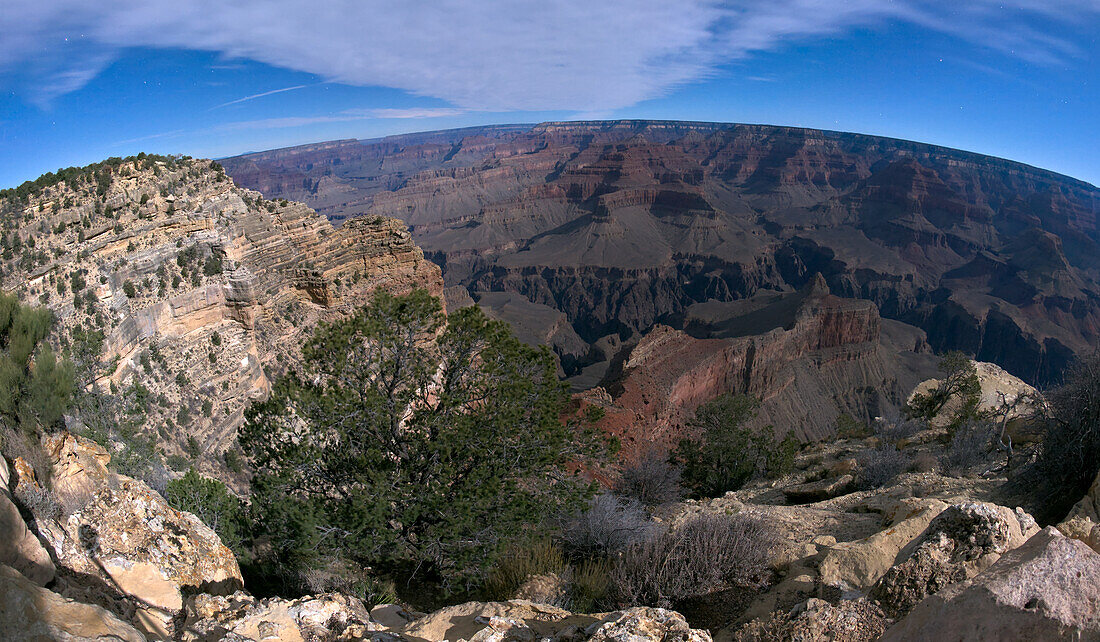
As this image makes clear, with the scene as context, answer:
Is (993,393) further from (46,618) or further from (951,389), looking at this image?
(46,618)

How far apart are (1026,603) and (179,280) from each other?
829 inches

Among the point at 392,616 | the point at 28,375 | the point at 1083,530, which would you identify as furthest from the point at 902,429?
the point at 28,375

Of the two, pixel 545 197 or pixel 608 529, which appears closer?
pixel 608 529

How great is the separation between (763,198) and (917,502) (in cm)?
19630

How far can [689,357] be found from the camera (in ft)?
112

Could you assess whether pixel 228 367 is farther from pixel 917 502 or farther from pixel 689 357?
pixel 689 357

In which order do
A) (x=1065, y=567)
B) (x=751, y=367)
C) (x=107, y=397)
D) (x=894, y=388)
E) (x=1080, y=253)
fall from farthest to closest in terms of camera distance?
(x=1080, y=253)
(x=894, y=388)
(x=751, y=367)
(x=107, y=397)
(x=1065, y=567)

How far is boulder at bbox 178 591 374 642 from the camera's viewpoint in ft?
12.7

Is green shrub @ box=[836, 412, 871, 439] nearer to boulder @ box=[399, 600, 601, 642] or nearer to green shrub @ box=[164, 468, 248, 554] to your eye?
boulder @ box=[399, 600, 601, 642]

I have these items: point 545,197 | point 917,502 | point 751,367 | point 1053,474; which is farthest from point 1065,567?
point 545,197

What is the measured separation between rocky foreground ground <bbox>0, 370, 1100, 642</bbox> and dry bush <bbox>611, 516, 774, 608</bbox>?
333 millimetres

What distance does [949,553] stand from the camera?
14.3ft

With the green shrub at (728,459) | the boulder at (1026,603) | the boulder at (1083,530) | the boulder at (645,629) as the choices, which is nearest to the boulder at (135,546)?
the boulder at (645,629)

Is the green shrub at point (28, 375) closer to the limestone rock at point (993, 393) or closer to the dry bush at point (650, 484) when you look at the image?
the dry bush at point (650, 484)
